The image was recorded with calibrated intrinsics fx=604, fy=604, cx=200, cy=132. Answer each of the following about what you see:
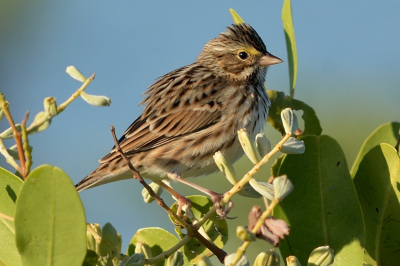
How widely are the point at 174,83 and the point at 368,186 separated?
2.55m

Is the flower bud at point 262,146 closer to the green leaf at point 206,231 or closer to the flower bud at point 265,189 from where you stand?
the flower bud at point 265,189

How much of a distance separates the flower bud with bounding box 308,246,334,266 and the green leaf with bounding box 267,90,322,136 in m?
1.05

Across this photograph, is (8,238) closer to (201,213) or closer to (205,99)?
(201,213)

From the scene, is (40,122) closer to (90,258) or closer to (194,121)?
(90,258)

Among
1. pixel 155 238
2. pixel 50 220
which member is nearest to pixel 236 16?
pixel 155 238

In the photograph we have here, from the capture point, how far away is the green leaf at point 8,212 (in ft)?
6.66

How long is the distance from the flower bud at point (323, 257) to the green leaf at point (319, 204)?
0.32 m

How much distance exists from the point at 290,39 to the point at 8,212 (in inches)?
59.1

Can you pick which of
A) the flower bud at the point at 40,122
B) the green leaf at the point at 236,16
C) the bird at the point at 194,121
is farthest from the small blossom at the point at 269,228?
the bird at the point at 194,121

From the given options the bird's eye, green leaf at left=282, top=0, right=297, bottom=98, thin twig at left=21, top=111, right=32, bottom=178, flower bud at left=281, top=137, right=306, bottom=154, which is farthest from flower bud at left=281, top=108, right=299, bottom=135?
the bird's eye

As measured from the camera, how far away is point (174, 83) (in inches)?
184

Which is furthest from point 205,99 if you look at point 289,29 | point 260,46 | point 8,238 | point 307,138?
point 8,238

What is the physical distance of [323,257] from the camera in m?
1.87

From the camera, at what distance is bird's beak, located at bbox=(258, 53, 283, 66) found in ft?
15.3
